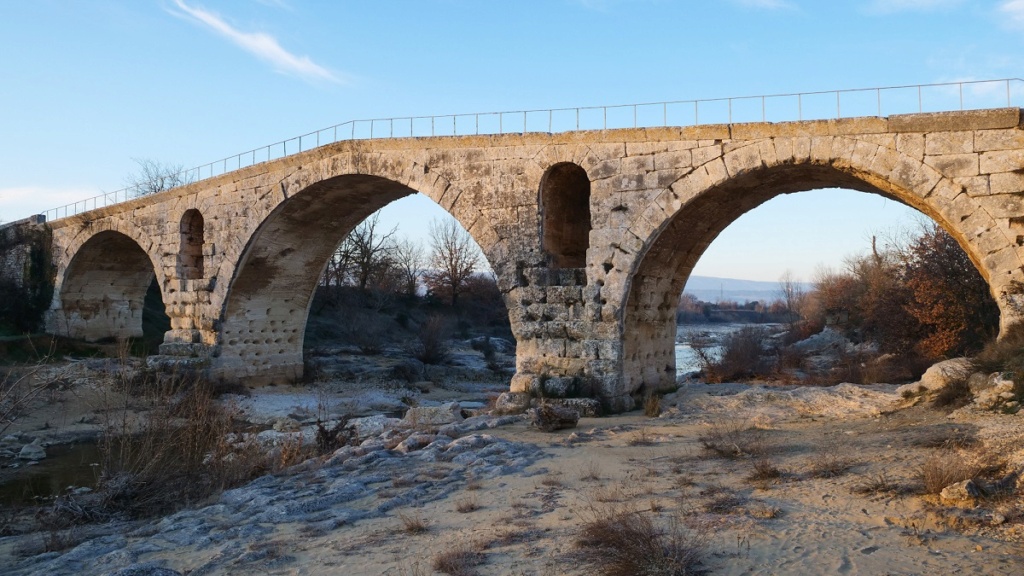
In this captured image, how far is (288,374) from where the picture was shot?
1719cm

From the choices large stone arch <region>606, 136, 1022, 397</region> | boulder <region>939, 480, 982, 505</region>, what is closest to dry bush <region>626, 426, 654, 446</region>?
large stone arch <region>606, 136, 1022, 397</region>

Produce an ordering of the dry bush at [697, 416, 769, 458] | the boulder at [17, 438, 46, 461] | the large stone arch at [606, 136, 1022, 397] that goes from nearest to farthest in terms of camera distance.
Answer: the dry bush at [697, 416, 769, 458]
the large stone arch at [606, 136, 1022, 397]
the boulder at [17, 438, 46, 461]

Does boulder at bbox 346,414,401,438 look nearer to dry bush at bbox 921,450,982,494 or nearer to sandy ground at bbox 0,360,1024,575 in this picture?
sandy ground at bbox 0,360,1024,575

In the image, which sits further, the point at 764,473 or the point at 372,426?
the point at 372,426

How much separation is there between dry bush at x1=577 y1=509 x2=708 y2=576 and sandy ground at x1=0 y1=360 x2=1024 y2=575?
73 millimetres

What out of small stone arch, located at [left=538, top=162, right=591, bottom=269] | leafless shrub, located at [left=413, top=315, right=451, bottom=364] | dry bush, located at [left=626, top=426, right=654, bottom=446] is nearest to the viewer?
dry bush, located at [left=626, top=426, right=654, bottom=446]

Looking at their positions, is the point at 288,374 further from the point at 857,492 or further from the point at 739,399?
the point at 857,492

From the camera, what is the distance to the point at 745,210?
35.9 feet

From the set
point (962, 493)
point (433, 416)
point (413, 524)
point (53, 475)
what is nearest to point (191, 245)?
point (53, 475)

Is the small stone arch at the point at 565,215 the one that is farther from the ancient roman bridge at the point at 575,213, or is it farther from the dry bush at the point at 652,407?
the dry bush at the point at 652,407

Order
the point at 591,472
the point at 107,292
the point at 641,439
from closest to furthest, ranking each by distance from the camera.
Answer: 1. the point at 591,472
2. the point at 641,439
3. the point at 107,292

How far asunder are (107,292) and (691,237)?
18758 mm

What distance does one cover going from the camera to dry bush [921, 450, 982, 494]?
4.59m

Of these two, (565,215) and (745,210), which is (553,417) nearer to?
(565,215)
